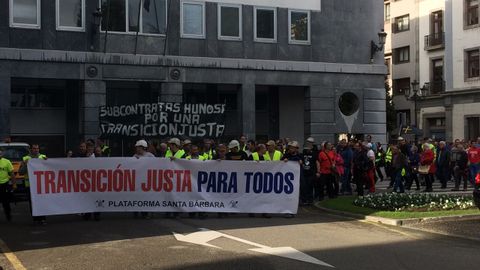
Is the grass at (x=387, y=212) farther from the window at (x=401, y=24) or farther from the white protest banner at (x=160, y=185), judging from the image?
the window at (x=401, y=24)

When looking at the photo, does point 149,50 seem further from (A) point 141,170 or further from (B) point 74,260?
(B) point 74,260

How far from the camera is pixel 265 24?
28.2 m

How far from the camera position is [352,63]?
97.5 feet

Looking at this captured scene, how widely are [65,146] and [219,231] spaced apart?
17372 mm

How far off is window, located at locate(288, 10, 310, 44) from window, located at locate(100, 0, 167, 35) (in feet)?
19.3

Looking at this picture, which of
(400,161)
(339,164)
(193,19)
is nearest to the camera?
(339,164)

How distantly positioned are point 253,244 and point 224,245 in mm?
483

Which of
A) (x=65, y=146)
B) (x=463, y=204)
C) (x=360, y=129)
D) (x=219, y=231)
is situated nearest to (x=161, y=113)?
(x=219, y=231)

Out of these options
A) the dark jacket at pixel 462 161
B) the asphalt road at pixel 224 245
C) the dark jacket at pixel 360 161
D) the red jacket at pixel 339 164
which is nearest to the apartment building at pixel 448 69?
the dark jacket at pixel 462 161

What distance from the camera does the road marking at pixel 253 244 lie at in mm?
9223

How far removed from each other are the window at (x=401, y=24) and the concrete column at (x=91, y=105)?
37.1 metres

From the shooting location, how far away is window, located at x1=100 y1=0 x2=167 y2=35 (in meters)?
25.8

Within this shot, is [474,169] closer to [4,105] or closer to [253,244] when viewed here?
[253,244]

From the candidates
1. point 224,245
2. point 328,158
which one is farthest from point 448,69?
point 224,245
